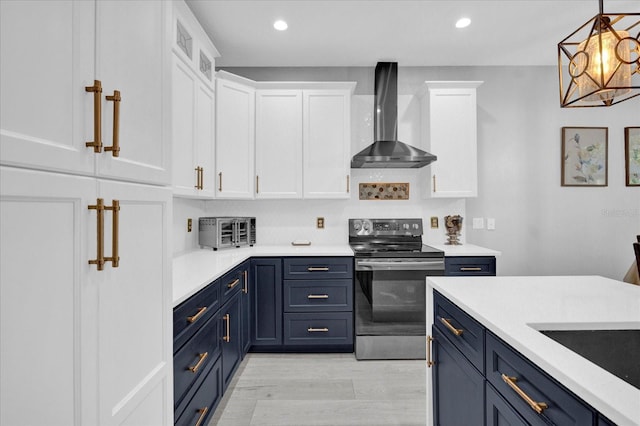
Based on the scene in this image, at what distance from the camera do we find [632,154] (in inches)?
144

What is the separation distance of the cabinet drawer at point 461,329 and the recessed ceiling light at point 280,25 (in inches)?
94.6

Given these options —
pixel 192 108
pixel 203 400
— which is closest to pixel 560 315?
pixel 203 400

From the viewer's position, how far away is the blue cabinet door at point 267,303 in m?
3.01

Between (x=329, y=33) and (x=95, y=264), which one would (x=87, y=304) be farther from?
(x=329, y=33)

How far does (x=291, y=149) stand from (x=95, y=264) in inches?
106

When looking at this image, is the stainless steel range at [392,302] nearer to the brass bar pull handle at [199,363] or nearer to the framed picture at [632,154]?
the brass bar pull handle at [199,363]

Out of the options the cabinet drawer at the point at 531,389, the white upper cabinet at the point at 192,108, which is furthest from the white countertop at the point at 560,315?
the white upper cabinet at the point at 192,108

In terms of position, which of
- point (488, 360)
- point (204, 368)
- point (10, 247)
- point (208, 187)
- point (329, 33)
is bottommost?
point (204, 368)

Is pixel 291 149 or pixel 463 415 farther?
pixel 291 149

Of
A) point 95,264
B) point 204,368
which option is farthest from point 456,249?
point 95,264

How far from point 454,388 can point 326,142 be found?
246 centimetres

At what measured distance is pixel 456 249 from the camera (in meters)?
3.22

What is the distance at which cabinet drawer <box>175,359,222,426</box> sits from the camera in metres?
1.53

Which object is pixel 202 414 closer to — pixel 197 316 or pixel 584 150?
pixel 197 316
